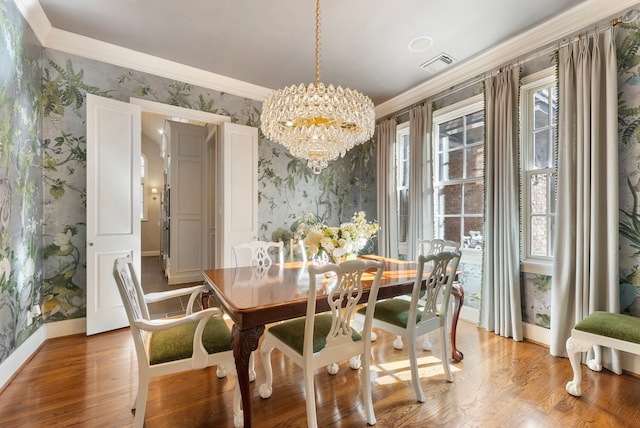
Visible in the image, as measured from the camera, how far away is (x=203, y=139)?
17.9ft

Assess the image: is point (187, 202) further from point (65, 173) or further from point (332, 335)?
point (332, 335)

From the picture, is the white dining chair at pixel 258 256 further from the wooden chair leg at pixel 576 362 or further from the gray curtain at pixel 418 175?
the wooden chair leg at pixel 576 362

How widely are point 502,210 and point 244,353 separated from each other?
2.64 metres

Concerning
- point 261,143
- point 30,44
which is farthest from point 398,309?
point 30,44

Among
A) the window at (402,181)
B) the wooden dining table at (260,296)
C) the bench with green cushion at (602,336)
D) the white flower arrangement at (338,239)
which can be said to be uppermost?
the window at (402,181)

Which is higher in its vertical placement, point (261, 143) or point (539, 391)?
point (261, 143)

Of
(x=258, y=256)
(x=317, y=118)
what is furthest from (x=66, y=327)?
(x=317, y=118)

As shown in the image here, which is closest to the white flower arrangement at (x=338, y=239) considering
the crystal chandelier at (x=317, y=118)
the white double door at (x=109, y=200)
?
the crystal chandelier at (x=317, y=118)

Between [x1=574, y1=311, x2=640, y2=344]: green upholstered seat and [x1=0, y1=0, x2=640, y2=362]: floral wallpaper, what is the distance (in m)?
0.41

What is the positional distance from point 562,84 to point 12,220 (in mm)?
4406

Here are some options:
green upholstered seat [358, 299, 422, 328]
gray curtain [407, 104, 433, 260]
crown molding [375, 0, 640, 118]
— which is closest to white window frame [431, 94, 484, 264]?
gray curtain [407, 104, 433, 260]

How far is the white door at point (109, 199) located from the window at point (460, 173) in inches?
135

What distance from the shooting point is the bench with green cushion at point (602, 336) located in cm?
180

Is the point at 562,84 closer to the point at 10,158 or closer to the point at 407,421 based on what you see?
the point at 407,421
